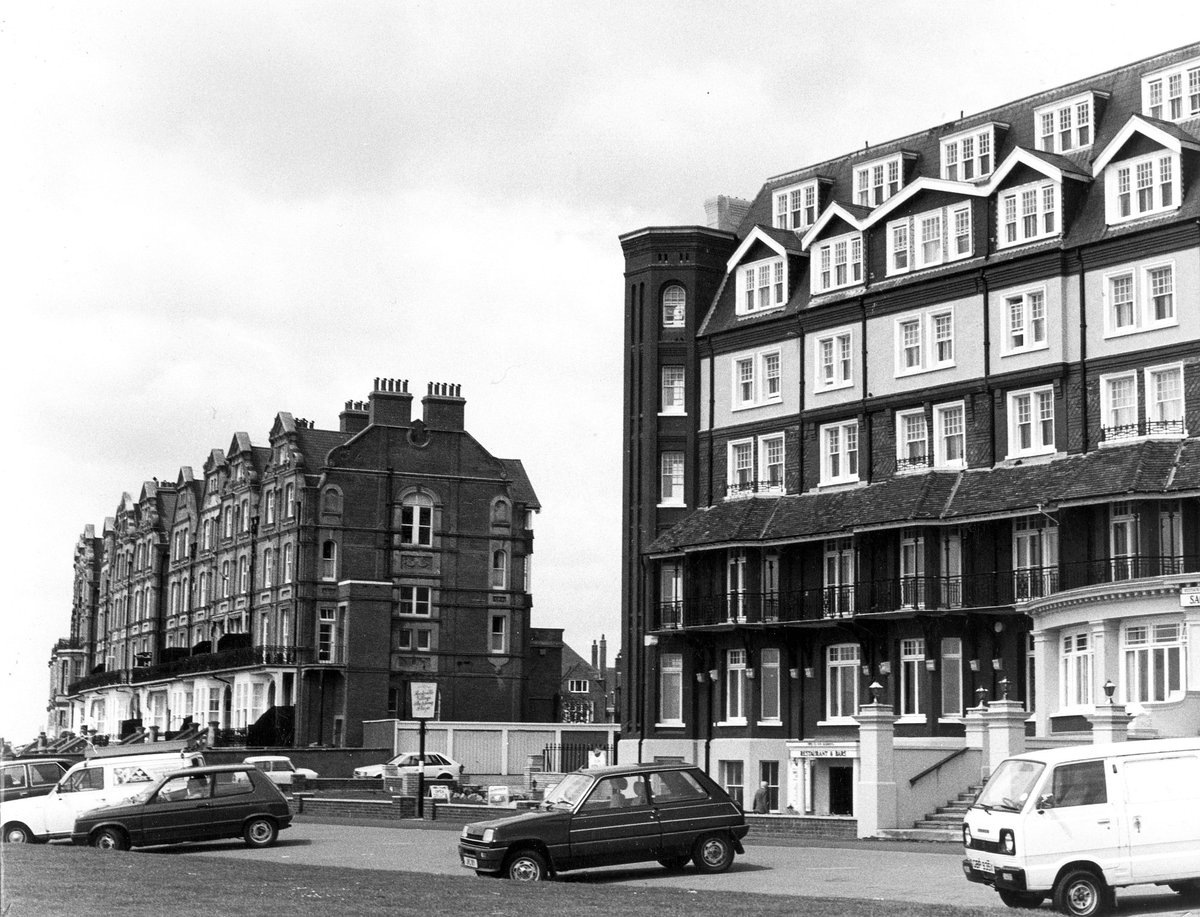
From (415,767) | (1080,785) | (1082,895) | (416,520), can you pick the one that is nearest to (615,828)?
(1080,785)

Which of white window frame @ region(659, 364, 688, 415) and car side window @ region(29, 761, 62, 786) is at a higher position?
white window frame @ region(659, 364, 688, 415)

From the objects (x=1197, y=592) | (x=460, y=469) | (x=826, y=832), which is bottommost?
(x=826, y=832)

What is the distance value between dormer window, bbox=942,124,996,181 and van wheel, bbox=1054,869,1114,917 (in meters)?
33.7

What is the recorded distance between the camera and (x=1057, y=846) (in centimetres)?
2084

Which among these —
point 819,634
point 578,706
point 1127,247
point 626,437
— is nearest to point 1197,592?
point 1127,247

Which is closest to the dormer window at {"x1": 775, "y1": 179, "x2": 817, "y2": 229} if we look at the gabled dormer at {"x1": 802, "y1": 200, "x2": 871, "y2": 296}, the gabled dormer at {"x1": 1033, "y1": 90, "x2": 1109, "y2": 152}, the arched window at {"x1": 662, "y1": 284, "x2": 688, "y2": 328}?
the gabled dormer at {"x1": 802, "y1": 200, "x2": 871, "y2": 296}

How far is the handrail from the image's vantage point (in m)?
37.4

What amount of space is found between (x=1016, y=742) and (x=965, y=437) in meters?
14.2

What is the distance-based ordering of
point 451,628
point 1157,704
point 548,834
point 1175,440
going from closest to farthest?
point 548,834 < point 1157,704 < point 1175,440 < point 451,628

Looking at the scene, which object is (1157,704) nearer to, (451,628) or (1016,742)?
(1016,742)

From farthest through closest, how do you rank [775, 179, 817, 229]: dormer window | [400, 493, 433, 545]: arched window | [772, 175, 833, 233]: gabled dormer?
1. [400, 493, 433, 545]: arched window
2. [775, 179, 817, 229]: dormer window
3. [772, 175, 833, 233]: gabled dormer

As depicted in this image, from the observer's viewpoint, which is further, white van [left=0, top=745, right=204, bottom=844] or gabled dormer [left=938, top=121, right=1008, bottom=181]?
gabled dormer [left=938, top=121, right=1008, bottom=181]

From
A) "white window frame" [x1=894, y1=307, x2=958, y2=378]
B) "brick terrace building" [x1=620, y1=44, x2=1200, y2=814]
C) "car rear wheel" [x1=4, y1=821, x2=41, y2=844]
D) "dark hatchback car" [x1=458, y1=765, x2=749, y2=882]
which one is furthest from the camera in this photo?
"white window frame" [x1=894, y1=307, x2=958, y2=378]

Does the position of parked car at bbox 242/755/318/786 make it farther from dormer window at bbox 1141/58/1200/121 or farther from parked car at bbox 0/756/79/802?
dormer window at bbox 1141/58/1200/121
